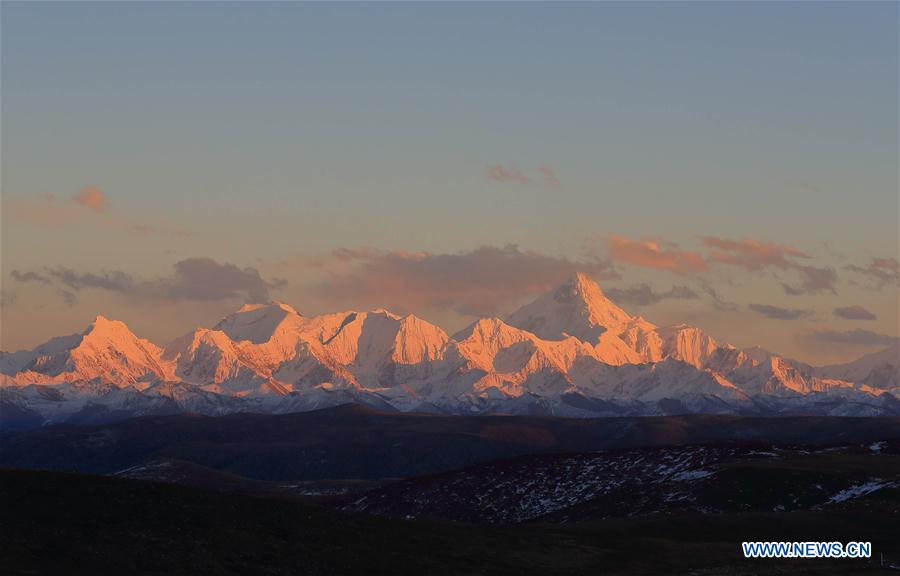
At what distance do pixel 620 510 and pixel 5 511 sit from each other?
9344cm

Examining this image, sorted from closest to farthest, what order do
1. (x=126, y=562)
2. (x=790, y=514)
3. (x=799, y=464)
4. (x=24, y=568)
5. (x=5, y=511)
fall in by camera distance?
(x=24, y=568), (x=126, y=562), (x=5, y=511), (x=790, y=514), (x=799, y=464)

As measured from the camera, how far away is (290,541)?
4259 inches

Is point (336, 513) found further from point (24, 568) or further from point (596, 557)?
point (24, 568)

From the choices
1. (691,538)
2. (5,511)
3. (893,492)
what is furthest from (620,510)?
(5,511)

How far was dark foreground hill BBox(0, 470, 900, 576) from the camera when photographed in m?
98.0

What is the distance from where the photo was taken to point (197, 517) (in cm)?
11006

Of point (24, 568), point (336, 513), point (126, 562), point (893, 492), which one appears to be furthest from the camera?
point (893, 492)

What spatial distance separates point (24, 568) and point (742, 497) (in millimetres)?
103795

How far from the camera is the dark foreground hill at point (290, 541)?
322 feet

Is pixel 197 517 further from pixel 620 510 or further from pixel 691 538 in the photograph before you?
pixel 620 510

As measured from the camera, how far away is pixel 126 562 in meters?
96.0

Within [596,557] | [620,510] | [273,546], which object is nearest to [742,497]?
[620,510]

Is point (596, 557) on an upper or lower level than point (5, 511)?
lower

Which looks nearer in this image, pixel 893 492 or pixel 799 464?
pixel 893 492
